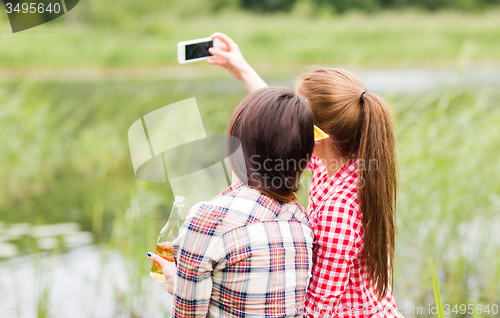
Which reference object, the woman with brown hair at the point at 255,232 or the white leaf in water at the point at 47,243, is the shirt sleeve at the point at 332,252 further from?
the white leaf in water at the point at 47,243

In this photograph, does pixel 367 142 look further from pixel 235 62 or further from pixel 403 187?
pixel 403 187

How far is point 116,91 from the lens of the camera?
22.6ft

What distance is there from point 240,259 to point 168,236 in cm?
32

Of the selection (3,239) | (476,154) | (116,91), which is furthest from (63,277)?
(116,91)

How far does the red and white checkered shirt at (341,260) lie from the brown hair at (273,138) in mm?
99

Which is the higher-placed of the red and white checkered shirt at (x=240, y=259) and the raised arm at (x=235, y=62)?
the raised arm at (x=235, y=62)

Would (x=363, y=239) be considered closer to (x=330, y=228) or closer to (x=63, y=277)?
(x=330, y=228)

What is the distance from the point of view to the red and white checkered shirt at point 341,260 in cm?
83

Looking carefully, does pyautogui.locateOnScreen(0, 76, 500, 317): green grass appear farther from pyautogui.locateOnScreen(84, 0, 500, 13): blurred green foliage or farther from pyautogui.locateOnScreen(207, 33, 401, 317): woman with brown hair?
pyautogui.locateOnScreen(84, 0, 500, 13): blurred green foliage

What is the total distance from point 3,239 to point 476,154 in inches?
110

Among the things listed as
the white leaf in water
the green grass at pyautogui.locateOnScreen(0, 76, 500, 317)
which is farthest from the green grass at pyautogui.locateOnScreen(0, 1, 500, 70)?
the white leaf in water

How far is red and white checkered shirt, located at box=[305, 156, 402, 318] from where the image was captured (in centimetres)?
83

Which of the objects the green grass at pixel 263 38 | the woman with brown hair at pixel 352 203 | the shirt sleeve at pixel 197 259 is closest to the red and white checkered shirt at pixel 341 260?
the woman with brown hair at pixel 352 203

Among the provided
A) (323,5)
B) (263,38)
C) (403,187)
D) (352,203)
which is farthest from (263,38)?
(352,203)
